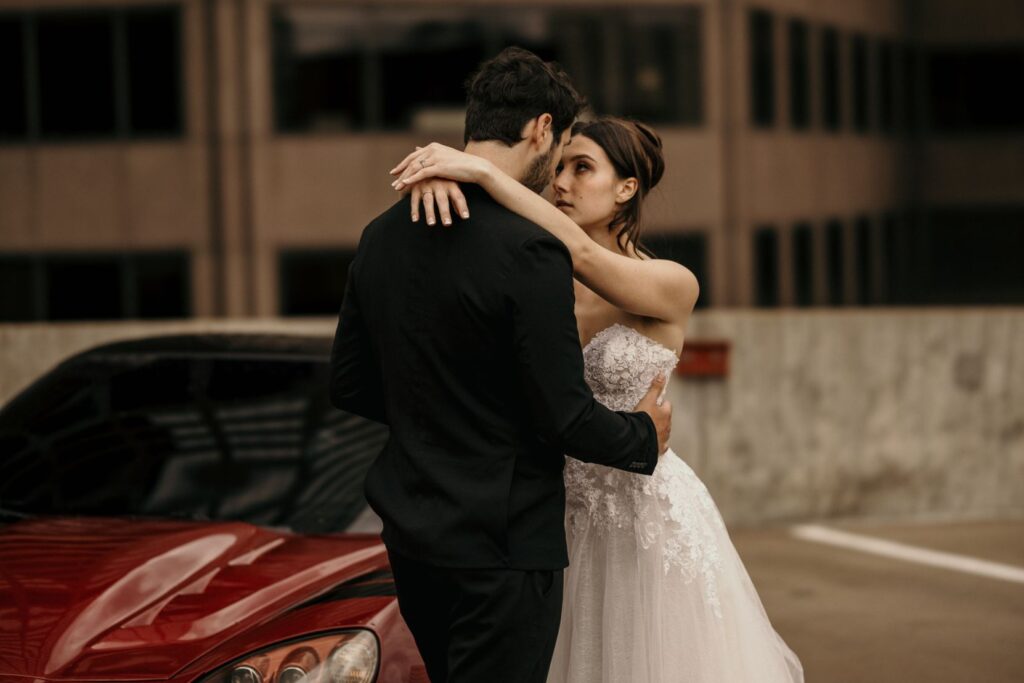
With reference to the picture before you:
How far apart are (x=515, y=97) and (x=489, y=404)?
1.94 feet

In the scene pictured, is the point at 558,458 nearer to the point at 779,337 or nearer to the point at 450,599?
the point at 450,599

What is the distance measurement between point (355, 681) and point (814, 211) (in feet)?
94.6

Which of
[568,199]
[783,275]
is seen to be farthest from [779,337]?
[783,275]

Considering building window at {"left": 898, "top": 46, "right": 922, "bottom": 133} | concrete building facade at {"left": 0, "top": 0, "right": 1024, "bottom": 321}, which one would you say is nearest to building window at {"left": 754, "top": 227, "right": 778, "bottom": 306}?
concrete building facade at {"left": 0, "top": 0, "right": 1024, "bottom": 321}

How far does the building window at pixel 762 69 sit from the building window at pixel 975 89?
11.6m

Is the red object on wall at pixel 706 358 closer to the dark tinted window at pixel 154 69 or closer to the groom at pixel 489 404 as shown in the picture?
the groom at pixel 489 404

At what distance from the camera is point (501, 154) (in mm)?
2805

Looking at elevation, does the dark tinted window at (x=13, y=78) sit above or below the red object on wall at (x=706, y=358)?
above

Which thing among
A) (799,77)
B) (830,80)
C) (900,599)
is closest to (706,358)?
(900,599)

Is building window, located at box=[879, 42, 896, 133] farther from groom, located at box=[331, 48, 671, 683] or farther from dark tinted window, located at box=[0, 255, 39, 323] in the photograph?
groom, located at box=[331, 48, 671, 683]

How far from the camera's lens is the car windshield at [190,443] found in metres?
4.16

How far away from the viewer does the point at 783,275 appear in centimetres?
2880

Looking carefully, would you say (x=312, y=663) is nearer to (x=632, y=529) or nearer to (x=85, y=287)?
(x=632, y=529)

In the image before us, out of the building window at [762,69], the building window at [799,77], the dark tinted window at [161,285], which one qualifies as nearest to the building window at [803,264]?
the building window at [799,77]
